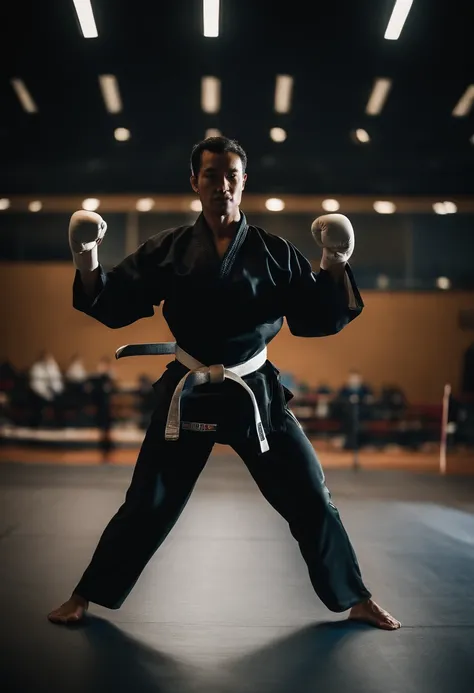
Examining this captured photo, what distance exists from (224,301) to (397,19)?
389cm

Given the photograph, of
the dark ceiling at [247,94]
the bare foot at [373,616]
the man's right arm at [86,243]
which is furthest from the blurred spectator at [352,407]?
the man's right arm at [86,243]

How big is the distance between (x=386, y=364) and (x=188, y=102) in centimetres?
495

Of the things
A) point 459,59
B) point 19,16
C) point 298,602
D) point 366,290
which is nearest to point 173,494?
point 298,602

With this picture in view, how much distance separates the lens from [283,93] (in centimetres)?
662

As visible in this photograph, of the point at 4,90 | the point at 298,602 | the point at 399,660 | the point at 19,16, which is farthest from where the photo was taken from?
the point at 4,90

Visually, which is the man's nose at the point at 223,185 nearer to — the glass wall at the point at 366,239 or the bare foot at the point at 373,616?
the bare foot at the point at 373,616

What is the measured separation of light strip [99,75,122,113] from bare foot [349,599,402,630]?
5656 mm

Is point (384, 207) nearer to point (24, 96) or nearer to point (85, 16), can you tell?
point (24, 96)

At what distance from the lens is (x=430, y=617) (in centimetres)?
200

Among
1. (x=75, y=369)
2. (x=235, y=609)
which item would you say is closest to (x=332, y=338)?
(x=75, y=369)

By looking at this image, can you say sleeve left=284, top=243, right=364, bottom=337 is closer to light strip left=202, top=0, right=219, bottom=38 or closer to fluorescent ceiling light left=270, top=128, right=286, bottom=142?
light strip left=202, top=0, right=219, bottom=38

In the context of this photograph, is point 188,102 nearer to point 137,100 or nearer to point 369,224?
point 137,100

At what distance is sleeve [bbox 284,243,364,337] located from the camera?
1872mm

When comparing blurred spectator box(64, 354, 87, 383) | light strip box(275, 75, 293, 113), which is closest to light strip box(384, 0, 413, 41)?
light strip box(275, 75, 293, 113)
